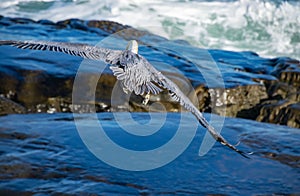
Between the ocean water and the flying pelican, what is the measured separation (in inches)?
369

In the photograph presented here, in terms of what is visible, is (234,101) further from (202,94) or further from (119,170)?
(119,170)

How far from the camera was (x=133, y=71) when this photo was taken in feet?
13.6

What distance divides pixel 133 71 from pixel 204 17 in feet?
40.4

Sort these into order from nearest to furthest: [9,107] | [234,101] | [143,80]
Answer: [143,80] → [9,107] → [234,101]

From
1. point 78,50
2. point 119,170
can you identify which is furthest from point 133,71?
point 119,170

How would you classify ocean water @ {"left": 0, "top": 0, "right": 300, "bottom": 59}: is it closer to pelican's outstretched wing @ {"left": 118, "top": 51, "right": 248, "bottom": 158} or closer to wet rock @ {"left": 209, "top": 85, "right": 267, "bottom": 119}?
wet rock @ {"left": 209, "top": 85, "right": 267, "bottom": 119}

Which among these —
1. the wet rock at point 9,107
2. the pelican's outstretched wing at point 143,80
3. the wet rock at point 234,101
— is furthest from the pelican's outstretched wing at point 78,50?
the wet rock at point 234,101

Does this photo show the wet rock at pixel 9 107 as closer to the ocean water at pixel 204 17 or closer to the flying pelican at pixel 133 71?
the flying pelican at pixel 133 71

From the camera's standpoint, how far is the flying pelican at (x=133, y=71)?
12.9 ft

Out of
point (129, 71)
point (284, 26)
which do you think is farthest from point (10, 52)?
point (284, 26)

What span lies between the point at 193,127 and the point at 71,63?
8.61ft

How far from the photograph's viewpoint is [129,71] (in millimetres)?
4141

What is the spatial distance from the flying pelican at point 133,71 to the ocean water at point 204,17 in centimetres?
937

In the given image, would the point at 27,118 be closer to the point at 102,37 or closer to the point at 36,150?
the point at 36,150
